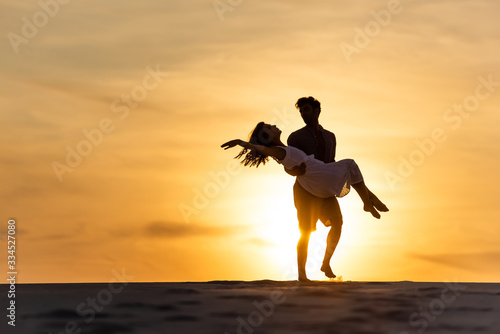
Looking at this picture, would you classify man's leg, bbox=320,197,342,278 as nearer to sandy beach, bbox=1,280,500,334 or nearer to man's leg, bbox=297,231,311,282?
man's leg, bbox=297,231,311,282

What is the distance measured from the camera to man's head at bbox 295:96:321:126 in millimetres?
12312

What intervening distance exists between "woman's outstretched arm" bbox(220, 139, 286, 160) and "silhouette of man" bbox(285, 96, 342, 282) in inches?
28.0

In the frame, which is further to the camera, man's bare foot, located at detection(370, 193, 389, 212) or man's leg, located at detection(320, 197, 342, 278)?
man's bare foot, located at detection(370, 193, 389, 212)

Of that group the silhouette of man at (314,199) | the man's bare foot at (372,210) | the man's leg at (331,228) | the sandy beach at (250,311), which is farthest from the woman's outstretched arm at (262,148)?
the sandy beach at (250,311)

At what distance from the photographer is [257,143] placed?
1180 centimetres

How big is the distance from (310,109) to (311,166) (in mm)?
998

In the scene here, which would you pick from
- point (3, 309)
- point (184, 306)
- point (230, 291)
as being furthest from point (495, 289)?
point (3, 309)

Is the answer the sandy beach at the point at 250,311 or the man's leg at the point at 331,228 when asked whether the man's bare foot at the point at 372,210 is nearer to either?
the man's leg at the point at 331,228

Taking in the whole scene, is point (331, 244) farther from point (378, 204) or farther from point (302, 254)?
point (378, 204)

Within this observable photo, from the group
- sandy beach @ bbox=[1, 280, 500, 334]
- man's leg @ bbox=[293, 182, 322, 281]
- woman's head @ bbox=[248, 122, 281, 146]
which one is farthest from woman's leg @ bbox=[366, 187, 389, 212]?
sandy beach @ bbox=[1, 280, 500, 334]

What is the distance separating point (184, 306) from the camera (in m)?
7.74

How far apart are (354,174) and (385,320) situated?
5431 mm

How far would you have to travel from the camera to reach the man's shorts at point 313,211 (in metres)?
12.4

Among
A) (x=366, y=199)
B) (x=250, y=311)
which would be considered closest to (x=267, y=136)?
(x=366, y=199)
